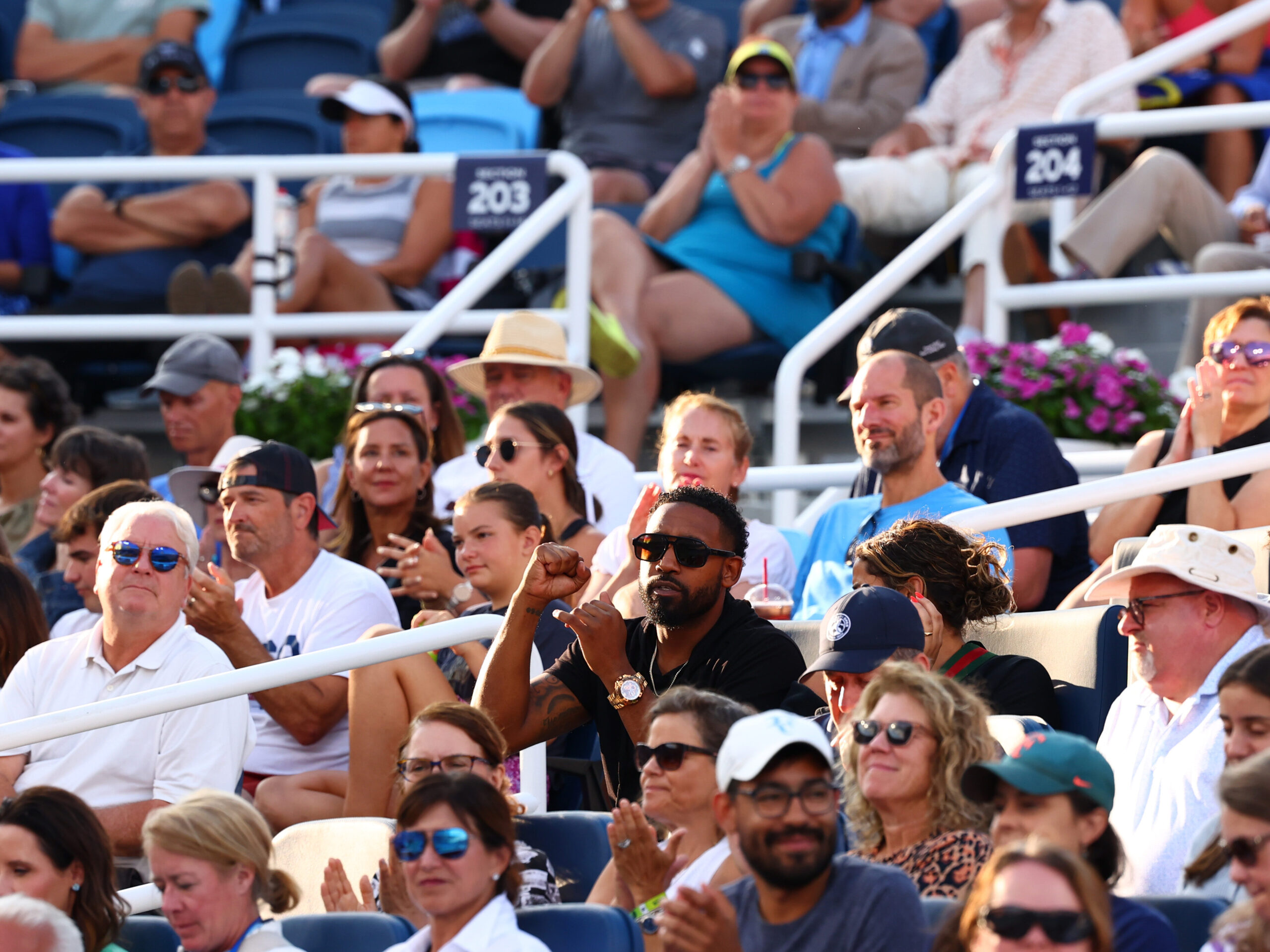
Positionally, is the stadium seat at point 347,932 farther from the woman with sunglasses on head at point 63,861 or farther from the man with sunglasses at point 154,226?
the man with sunglasses at point 154,226

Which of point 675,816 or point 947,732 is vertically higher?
point 947,732

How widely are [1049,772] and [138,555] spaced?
270 centimetres

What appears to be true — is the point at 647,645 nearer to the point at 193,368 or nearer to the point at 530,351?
the point at 530,351

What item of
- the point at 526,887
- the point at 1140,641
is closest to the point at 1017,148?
the point at 1140,641

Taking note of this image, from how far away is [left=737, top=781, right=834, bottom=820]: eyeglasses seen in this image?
3467 mm

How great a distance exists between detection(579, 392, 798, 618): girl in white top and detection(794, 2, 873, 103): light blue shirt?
364 cm

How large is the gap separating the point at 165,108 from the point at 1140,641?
20.0ft

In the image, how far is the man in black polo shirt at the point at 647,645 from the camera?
467cm

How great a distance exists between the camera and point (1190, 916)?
3.53 m

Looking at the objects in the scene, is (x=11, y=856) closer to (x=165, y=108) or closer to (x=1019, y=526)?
(x=1019, y=526)

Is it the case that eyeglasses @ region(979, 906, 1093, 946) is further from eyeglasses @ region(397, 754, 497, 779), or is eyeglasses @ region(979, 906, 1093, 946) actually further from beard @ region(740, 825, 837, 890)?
eyeglasses @ region(397, 754, 497, 779)

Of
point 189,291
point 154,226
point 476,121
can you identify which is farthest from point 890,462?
point 476,121

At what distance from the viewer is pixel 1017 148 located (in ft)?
25.4

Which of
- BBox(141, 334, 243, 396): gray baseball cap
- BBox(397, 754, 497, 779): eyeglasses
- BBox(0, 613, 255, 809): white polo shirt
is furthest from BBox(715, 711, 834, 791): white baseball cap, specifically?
BBox(141, 334, 243, 396): gray baseball cap
